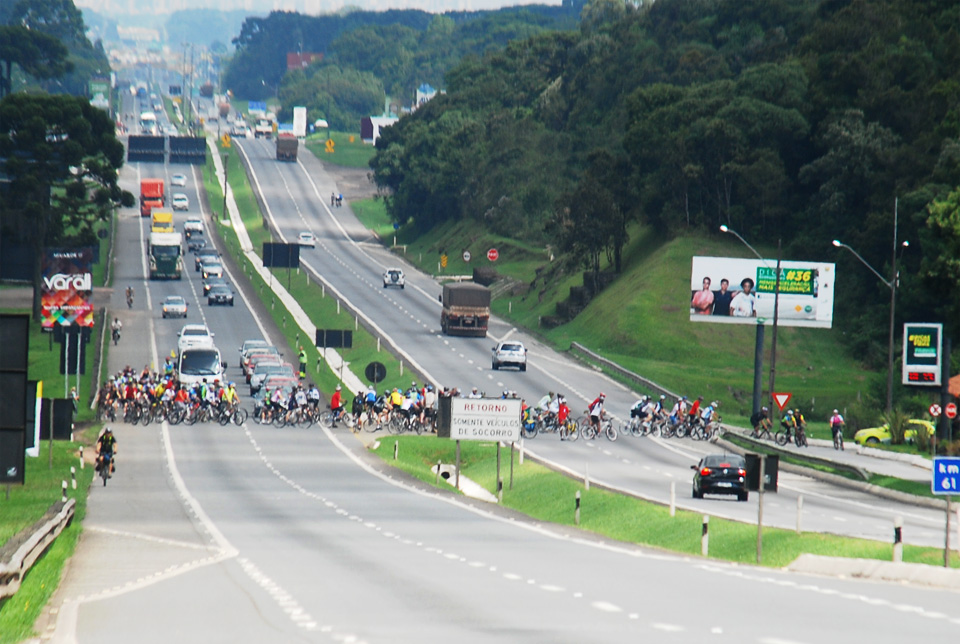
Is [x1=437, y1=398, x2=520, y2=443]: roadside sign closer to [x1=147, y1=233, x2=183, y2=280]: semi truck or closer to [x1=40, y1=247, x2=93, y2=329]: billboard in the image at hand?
[x1=40, y1=247, x2=93, y2=329]: billboard

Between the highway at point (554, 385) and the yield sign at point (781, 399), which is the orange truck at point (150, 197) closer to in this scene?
the highway at point (554, 385)

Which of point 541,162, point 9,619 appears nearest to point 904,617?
point 9,619

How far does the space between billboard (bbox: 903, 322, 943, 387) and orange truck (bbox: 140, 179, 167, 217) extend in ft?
341

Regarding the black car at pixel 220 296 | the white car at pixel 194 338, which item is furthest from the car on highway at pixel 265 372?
the black car at pixel 220 296

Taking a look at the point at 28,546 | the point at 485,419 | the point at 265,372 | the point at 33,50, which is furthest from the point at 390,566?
the point at 33,50

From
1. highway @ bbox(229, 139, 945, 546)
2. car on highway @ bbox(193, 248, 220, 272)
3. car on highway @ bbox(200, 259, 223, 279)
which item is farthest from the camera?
car on highway @ bbox(193, 248, 220, 272)

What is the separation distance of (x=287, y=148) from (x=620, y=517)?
16269 centimetres

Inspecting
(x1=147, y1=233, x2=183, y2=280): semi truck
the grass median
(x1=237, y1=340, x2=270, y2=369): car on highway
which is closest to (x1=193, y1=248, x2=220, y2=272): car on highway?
(x1=147, y1=233, x2=183, y2=280): semi truck

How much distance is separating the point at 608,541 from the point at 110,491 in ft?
48.4

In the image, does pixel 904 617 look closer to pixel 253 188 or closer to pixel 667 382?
pixel 667 382

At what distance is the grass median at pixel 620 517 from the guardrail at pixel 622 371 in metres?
18.9

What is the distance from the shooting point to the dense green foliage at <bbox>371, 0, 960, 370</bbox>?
84250 mm

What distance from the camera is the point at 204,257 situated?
111 meters

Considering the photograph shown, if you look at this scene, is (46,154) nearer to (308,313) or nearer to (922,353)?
(308,313)
